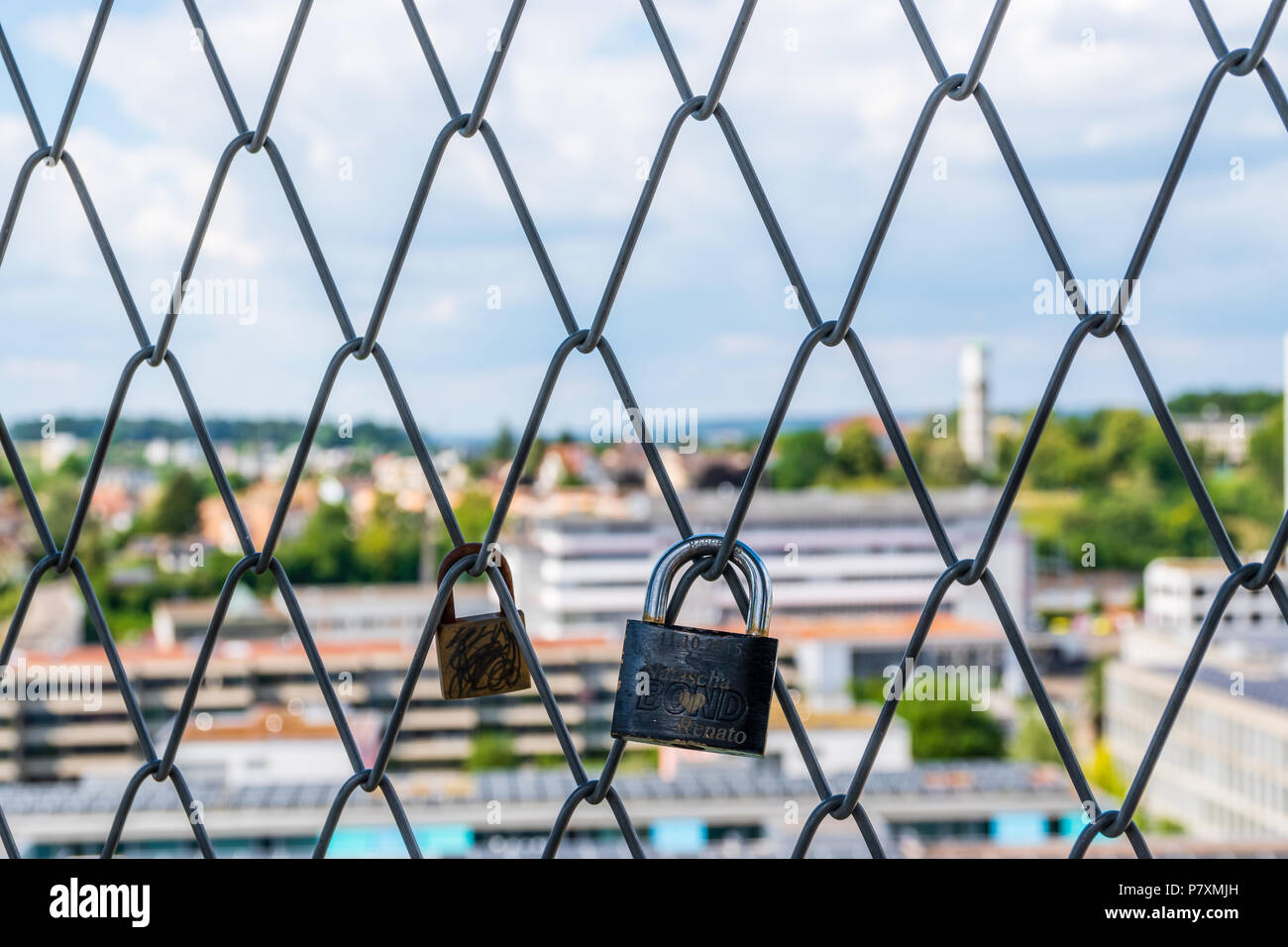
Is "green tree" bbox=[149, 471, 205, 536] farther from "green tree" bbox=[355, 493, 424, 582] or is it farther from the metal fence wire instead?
the metal fence wire

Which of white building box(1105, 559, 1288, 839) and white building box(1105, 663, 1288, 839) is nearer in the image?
white building box(1105, 559, 1288, 839)

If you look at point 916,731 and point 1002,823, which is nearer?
point 1002,823

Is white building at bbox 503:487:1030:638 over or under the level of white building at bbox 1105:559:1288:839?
over

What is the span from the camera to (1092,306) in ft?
2.25

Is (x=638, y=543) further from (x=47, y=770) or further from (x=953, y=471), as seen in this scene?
(x=47, y=770)

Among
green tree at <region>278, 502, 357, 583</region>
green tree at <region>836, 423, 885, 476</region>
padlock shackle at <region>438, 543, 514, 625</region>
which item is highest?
green tree at <region>278, 502, 357, 583</region>

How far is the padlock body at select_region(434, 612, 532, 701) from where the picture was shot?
82cm

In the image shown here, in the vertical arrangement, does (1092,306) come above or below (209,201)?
below

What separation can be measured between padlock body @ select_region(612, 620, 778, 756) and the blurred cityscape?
1332 cm

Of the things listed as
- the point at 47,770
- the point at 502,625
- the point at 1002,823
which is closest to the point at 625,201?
the point at 502,625
